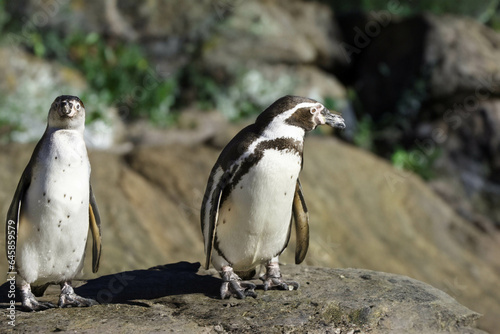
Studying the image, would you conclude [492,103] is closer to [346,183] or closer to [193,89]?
[346,183]

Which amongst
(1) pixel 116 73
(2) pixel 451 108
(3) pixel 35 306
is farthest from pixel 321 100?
(3) pixel 35 306

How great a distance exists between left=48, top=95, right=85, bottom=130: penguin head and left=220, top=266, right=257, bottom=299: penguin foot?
3.79ft

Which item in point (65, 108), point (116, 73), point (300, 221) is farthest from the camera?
Result: point (116, 73)

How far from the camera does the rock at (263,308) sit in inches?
123

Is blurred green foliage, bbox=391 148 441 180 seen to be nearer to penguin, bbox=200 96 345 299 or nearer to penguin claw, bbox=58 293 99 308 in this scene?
penguin, bbox=200 96 345 299

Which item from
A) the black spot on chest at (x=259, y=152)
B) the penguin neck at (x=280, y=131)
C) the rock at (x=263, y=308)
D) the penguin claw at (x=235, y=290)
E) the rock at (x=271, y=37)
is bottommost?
the rock at (x=263, y=308)

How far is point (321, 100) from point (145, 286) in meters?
7.63

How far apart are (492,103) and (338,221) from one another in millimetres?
4484

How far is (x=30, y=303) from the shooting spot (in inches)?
131

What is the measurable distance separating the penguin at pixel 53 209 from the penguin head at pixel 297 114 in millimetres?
1020

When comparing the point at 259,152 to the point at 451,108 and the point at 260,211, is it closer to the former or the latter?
the point at 260,211

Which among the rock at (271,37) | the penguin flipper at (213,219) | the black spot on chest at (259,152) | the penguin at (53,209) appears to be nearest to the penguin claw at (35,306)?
the penguin at (53,209)

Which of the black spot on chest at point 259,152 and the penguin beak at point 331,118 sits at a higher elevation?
the penguin beak at point 331,118

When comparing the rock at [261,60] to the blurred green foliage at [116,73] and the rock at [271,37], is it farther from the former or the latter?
the blurred green foliage at [116,73]
